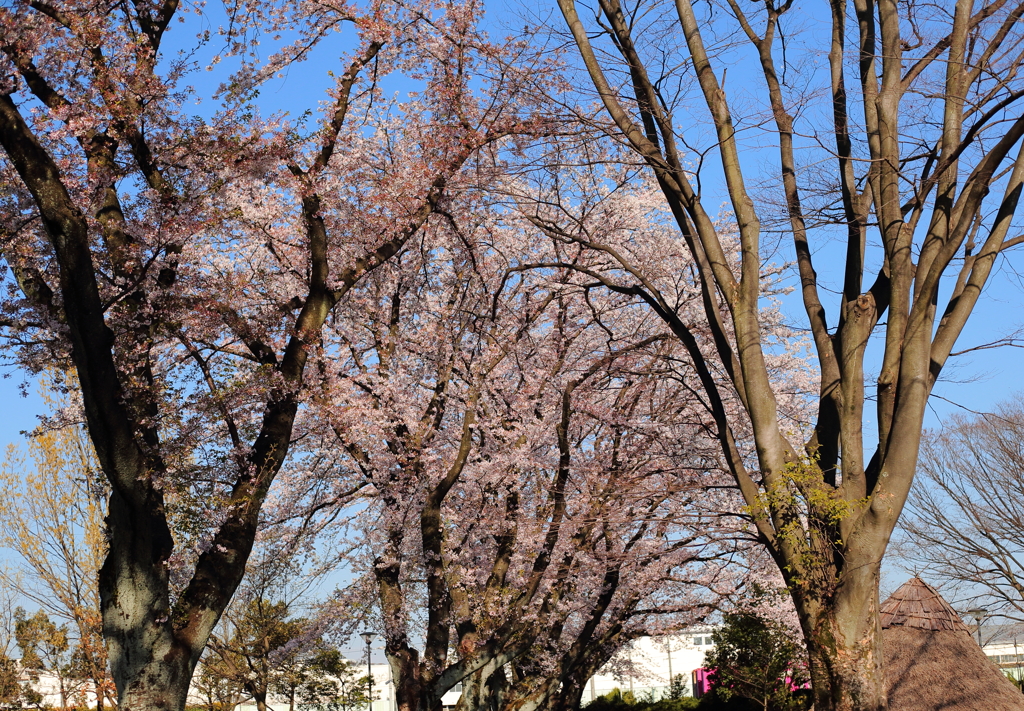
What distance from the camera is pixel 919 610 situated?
1606 cm

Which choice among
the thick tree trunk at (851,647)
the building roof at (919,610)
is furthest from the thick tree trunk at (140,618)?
the building roof at (919,610)

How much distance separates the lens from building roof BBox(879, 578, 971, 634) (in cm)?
1577

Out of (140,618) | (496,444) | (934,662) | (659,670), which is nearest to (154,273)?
(140,618)

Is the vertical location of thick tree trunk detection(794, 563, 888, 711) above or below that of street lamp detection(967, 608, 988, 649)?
below

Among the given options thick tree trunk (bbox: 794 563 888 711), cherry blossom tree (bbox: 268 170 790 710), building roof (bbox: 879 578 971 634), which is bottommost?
thick tree trunk (bbox: 794 563 888 711)

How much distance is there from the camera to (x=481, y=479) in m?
13.0

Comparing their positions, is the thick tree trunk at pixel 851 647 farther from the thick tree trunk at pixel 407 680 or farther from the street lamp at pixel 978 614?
the street lamp at pixel 978 614

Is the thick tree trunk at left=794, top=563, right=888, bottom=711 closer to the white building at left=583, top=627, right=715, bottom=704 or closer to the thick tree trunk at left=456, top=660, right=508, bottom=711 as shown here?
the thick tree trunk at left=456, top=660, right=508, bottom=711

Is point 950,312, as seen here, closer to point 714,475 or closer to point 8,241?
point 714,475

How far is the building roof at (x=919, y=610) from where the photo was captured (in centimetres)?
1577

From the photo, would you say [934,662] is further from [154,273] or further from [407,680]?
[154,273]

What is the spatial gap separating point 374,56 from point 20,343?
4709mm

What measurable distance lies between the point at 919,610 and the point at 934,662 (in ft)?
3.87

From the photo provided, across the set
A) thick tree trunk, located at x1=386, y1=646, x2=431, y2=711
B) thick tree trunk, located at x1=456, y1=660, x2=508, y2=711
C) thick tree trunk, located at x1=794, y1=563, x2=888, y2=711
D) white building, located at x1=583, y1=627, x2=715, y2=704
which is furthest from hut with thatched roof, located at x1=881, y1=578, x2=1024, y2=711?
white building, located at x1=583, y1=627, x2=715, y2=704
